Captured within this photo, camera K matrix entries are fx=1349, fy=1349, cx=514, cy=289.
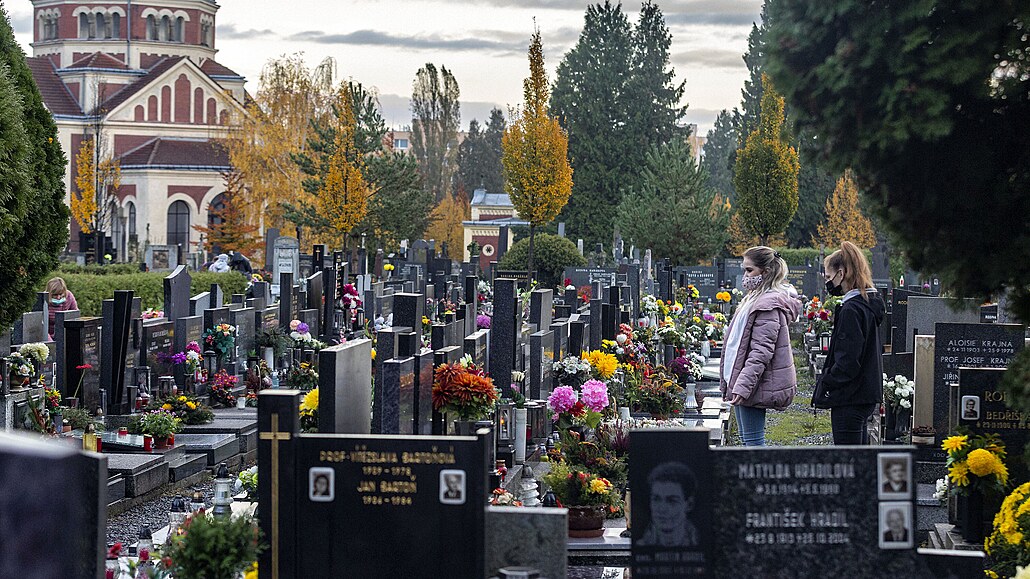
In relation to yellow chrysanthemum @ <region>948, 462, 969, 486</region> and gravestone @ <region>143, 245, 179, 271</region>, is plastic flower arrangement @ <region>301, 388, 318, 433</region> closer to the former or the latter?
yellow chrysanthemum @ <region>948, 462, 969, 486</region>

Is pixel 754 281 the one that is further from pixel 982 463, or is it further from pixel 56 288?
pixel 56 288

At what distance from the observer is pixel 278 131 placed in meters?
48.4

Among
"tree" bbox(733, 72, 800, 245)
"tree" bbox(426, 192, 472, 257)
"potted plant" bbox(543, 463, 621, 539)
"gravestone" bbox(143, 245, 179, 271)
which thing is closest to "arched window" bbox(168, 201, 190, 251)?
"tree" bbox(426, 192, 472, 257)

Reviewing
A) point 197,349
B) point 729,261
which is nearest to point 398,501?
point 197,349

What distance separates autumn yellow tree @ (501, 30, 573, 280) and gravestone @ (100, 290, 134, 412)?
81.4 feet

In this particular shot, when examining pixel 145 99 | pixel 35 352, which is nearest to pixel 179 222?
pixel 145 99

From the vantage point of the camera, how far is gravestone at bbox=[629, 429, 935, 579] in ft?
17.6

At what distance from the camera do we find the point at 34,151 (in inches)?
416

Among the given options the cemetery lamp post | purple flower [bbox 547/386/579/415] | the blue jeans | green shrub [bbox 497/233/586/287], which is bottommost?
the cemetery lamp post

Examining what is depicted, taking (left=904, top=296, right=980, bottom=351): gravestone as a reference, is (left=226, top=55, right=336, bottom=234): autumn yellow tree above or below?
above

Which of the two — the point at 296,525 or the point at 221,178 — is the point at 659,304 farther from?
the point at 221,178

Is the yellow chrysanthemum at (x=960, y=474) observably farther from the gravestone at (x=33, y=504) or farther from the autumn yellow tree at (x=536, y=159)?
the autumn yellow tree at (x=536, y=159)

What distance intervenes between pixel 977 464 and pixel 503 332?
5138mm

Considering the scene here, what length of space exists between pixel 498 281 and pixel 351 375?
5264 mm
